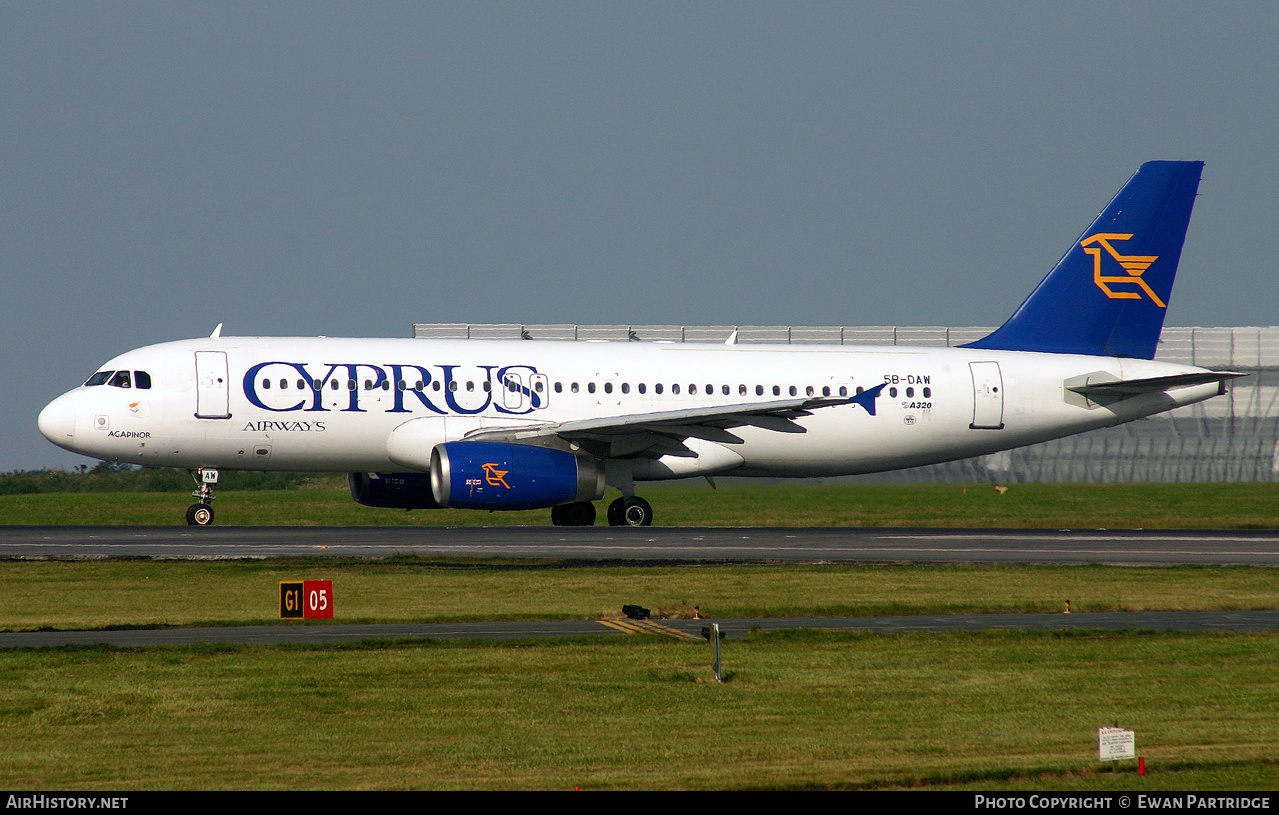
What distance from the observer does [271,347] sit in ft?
101

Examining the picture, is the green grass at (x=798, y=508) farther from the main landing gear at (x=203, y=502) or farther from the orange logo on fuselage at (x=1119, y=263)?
the orange logo on fuselage at (x=1119, y=263)

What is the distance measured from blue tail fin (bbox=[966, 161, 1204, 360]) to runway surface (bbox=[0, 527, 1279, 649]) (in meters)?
5.44

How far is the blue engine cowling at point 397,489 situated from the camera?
3192cm

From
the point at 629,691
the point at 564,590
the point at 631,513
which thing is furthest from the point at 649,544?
the point at 629,691

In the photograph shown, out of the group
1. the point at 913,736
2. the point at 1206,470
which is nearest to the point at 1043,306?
the point at 1206,470

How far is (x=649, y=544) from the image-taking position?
2586 centimetres

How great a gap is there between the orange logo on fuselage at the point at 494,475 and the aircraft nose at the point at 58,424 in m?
9.42

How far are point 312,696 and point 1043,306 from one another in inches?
1082

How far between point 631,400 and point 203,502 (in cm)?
1019

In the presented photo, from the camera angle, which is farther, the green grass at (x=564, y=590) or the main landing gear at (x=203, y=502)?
the main landing gear at (x=203, y=502)

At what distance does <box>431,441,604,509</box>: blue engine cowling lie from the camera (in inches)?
1108

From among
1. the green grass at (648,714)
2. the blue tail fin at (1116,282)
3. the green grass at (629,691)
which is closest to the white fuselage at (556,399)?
the blue tail fin at (1116,282)

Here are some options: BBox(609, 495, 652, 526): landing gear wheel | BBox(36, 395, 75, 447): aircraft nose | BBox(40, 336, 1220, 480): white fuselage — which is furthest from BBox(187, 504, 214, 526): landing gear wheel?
BBox(609, 495, 652, 526): landing gear wheel

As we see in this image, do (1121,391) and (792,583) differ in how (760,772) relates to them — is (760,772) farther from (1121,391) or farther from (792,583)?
(1121,391)
